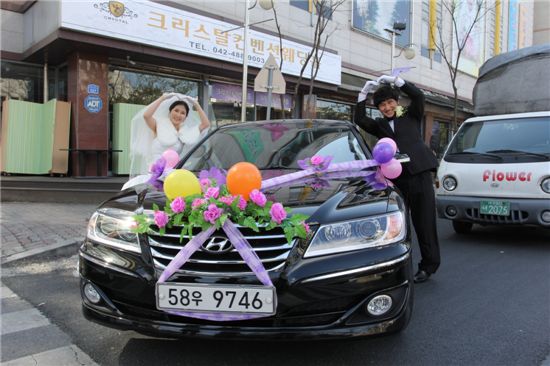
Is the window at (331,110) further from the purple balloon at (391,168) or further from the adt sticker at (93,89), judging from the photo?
the purple balloon at (391,168)

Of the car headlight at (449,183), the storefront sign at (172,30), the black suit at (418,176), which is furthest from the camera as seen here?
the storefront sign at (172,30)

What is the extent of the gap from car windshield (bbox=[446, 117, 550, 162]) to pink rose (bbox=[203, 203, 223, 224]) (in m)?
4.69

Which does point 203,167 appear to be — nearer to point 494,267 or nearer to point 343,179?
point 343,179

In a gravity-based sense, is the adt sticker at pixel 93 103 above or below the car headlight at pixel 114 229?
above

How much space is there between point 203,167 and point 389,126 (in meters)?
1.85

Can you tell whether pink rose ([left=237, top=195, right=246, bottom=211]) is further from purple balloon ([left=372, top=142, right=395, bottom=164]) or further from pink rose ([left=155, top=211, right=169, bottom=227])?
purple balloon ([left=372, top=142, right=395, bottom=164])

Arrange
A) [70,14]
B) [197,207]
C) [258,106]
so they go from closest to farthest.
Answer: [197,207]
[70,14]
[258,106]

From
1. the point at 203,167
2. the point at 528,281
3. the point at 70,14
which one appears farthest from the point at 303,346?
the point at 70,14

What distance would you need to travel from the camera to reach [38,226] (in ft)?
21.5

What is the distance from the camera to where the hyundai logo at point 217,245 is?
2269mm

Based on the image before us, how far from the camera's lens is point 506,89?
711 centimetres

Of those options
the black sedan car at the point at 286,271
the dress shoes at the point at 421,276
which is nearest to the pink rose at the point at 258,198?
the black sedan car at the point at 286,271

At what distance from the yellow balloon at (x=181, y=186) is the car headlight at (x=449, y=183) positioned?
4.40 m

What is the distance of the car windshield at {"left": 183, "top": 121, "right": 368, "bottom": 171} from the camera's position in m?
3.55
